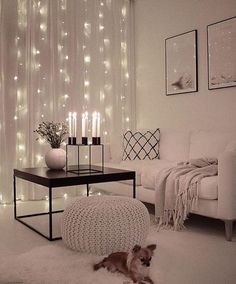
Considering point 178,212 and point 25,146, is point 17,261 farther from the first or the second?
point 25,146

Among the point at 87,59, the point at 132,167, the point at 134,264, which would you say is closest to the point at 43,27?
the point at 87,59

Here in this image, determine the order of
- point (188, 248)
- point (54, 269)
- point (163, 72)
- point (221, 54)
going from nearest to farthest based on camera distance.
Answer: point (54, 269) < point (188, 248) < point (221, 54) < point (163, 72)

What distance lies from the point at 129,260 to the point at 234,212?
1.08m

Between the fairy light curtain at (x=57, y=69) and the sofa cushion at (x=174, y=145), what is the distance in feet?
2.76

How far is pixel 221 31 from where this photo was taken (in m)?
3.93

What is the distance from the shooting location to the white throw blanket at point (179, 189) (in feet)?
9.80

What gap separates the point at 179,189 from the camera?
306cm

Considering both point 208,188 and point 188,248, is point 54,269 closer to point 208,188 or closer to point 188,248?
point 188,248

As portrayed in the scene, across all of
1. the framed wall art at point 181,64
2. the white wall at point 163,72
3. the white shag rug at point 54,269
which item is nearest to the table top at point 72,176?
the white shag rug at point 54,269

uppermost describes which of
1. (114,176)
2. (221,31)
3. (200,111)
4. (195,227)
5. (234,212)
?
(221,31)

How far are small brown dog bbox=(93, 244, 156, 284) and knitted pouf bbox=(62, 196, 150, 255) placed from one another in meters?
0.23

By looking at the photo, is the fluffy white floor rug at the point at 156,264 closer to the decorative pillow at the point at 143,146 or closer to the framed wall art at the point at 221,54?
the decorative pillow at the point at 143,146

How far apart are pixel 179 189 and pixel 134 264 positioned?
116cm

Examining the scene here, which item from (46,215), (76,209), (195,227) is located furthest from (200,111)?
(76,209)
